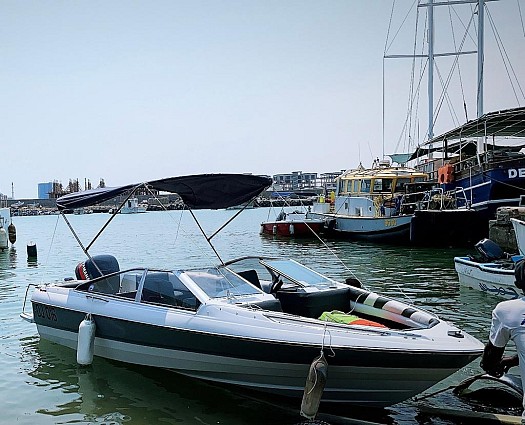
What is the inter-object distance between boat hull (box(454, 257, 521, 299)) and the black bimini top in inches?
235

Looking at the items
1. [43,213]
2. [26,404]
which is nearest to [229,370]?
[26,404]

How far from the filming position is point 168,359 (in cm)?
765

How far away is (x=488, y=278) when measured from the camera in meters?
13.2

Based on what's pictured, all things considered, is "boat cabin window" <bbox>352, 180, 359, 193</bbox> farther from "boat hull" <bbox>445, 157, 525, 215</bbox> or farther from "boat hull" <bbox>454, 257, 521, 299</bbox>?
"boat hull" <bbox>454, 257, 521, 299</bbox>

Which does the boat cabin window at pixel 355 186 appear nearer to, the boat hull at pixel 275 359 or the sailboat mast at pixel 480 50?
the sailboat mast at pixel 480 50

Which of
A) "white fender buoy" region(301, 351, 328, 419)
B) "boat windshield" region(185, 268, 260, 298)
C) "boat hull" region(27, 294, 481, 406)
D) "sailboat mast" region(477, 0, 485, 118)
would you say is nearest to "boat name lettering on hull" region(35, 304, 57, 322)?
"boat hull" region(27, 294, 481, 406)

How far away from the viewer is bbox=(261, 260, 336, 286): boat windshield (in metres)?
8.55

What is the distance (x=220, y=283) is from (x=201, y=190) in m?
1.94

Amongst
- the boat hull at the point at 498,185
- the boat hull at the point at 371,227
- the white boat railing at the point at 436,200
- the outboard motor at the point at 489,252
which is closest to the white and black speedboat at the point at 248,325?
the outboard motor at the point at 489,252

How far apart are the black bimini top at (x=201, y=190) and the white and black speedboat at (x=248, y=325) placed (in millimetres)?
18

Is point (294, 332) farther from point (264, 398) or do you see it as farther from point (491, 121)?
point (491, 121)

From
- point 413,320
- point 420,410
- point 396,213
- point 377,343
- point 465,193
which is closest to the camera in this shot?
point 377,343

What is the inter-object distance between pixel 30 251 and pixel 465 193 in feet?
64.2

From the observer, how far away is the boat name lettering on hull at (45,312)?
9.38 m
